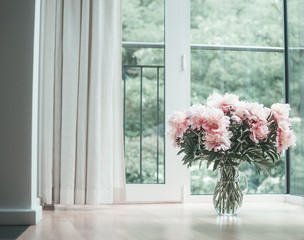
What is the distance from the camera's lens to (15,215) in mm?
1960

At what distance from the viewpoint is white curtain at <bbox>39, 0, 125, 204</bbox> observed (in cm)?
263

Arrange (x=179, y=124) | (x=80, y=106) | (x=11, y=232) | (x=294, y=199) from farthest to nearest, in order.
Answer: (x=294, y=199)
(x=80, y=106)
(x=179, y=124)
(x=11, y=232)

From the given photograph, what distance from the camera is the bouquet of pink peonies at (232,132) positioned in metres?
1.98

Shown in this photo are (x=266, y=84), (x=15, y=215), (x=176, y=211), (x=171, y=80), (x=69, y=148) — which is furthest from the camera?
(x=266, y=84)

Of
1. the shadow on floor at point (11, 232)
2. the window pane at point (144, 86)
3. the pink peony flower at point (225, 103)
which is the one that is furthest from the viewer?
the window pane at point (144, 86)

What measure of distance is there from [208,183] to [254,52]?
0.93 m

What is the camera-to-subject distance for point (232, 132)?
2.06 meters

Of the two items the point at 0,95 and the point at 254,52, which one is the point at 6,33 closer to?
the point at 0,95

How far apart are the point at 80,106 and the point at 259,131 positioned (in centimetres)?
110

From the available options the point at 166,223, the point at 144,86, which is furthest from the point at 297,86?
the point at 166,223

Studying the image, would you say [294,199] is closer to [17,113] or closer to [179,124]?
[179,124]

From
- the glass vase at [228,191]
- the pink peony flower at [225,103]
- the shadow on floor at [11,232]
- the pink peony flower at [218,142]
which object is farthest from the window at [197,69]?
the shadow on floor at [11,232]

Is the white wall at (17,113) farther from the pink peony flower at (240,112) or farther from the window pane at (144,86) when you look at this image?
the window pane at (144,86)

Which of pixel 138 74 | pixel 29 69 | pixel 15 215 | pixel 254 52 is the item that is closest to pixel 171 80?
pixel 138 74
